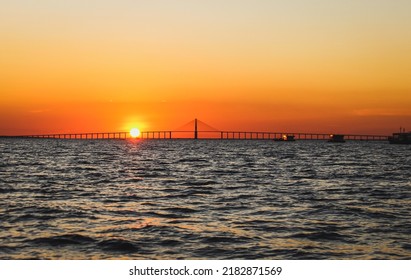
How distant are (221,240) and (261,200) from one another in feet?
37.1

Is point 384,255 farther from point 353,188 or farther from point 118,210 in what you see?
point 353,188

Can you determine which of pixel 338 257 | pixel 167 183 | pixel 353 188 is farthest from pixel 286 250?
pixel 167 183

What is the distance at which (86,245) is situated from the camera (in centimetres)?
1800

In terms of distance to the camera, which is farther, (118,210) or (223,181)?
(223,181)

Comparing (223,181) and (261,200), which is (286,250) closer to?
(261,200)

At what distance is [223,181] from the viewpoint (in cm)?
4281

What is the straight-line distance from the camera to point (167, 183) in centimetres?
4059

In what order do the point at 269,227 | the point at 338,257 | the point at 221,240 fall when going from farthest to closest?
1. the point at 269,227
2. the point at 221,240
3. the point at 338,257

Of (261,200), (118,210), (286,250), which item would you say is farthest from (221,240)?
(261,200)

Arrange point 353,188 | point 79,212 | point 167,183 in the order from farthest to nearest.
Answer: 1. point 167,183
2. point 353,188
3. point 79,212

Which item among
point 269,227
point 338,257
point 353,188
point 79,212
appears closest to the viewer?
point 338,257

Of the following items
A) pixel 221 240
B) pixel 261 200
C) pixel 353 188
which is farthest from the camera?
pixel 353 188

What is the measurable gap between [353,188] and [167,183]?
13.1 metres

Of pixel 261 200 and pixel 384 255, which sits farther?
pixel 261 200
